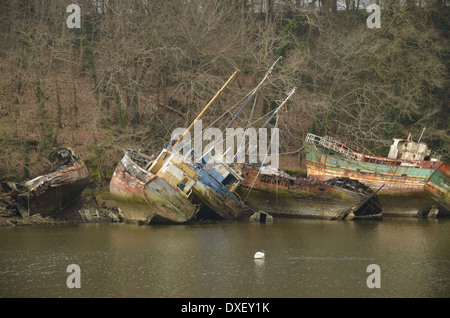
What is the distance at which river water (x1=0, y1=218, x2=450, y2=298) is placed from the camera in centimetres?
1794

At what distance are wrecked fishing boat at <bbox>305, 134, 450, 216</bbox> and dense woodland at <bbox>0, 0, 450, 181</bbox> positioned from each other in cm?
218

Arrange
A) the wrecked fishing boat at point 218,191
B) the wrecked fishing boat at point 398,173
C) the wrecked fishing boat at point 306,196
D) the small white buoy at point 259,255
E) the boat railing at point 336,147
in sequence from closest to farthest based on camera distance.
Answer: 1. the small white buoy at point 259,255
2. the wrecked fishing boat at point 218,191
3. the wrecked fishing boat at point 306,196
4. the wrecked fishing boat at point 398,173
5. the boat railing at point 336,147

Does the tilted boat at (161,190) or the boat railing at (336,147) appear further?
the boat railing at (336,147)

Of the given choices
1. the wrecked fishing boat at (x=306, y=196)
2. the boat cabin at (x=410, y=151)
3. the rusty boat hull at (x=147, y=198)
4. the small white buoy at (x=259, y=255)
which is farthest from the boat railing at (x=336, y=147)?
the small white buoy at (x=259, y=255)

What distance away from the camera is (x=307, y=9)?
141 ft

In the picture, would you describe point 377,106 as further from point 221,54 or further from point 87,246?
point 87,246

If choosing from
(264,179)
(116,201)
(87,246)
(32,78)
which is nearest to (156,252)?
(87,246)

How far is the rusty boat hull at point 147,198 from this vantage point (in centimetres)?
2662

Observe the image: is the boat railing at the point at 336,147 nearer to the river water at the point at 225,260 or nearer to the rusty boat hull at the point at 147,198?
the river water at the point at 225,260

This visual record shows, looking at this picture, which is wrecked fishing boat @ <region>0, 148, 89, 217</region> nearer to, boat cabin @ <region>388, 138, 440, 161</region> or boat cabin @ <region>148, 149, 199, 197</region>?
boat cabin @ <region>148, 149, 199, 197</region>

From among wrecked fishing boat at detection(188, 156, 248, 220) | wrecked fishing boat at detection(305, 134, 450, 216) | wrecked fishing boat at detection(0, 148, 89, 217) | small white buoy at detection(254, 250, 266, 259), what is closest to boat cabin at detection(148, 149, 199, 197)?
wrecked fishing boat at detection(188, 156, 248, 220)

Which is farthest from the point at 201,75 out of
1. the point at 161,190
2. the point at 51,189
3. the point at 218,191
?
the point at 51,189

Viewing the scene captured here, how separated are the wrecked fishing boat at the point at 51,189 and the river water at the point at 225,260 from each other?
5.06ft

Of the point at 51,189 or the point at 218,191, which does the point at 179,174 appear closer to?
the point at 218,191
